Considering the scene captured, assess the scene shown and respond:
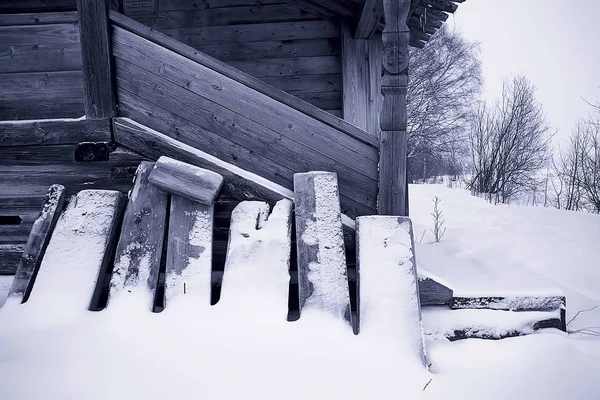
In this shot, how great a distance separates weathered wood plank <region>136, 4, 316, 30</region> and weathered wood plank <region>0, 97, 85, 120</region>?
6.34 ft

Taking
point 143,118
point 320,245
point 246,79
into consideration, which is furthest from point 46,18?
point 320,245

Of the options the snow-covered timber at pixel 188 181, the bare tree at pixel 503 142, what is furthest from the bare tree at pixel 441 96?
the snow-covered timber at pixel 188 181

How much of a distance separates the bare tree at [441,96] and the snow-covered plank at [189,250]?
18.1m

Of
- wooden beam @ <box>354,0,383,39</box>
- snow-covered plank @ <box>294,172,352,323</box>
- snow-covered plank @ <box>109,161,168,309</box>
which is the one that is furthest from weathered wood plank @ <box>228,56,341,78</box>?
snow-covered plank @ <box>109,161,168,309</box>

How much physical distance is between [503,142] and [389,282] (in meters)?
12.3

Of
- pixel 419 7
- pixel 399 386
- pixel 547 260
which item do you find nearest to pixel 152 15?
pixel 419 7

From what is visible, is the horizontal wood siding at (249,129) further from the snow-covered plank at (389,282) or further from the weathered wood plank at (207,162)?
the snow-covered plank at (389,282)

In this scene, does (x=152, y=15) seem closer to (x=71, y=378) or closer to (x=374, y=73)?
(x=374, y=73)

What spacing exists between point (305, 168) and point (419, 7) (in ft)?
8.78

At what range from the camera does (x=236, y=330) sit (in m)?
1.73

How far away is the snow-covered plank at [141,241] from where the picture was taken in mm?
1961

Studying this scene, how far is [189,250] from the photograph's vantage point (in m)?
2.07

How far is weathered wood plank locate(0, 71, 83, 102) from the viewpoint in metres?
3.04

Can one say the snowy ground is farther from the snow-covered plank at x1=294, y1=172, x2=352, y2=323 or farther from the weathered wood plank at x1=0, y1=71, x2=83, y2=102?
the weathered wood plank at x1=0, y1=71, x2=83, y2=102
